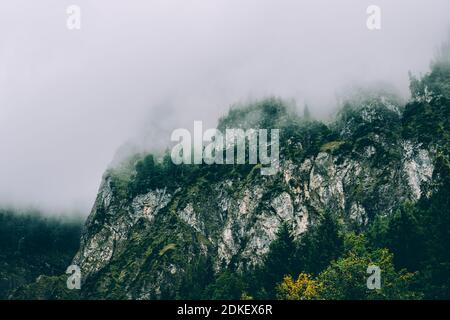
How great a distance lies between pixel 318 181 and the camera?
192375 mm

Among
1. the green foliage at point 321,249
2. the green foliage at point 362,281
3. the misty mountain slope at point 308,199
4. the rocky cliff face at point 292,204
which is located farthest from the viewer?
the rocky cliff face at point 292,204

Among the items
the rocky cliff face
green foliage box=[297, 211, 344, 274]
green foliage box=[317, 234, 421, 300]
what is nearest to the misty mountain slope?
the rocky cliff face

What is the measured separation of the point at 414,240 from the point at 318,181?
67881mm

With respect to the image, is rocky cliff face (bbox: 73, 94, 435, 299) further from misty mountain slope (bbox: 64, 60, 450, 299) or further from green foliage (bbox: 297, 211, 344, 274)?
green foliage (bbox: 297, 211, 344, 274)

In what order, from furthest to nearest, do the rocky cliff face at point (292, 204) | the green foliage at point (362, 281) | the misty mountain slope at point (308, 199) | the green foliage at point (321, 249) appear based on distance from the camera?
1. the rocky cliff face at point (292, 204)
2. the misty mountain slope at point (308, 199)
3. the green foliage at point (321, 249)
4. the green foliage at point (362, 281)

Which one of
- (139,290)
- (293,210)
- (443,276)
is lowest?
(139,290)

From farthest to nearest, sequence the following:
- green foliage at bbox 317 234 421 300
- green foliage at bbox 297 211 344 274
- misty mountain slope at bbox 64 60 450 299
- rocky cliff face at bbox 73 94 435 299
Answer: rocky cliff face at bbox 73 94 435 299
misty mountain slope at bbox 64 60 450 299
green foliage at bbox 297 211 344 274
green foliage at bbox 317 234 421 300

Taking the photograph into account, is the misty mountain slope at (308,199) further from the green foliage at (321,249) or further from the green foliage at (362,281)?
the green foliage at (362,281)

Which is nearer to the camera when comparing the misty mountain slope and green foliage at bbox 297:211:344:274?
green foliage at bbox 297:211:344:274

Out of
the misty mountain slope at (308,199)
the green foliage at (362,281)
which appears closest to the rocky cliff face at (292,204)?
the misty mountain slope at (308,199)

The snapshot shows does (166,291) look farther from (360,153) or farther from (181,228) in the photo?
(360,153)
